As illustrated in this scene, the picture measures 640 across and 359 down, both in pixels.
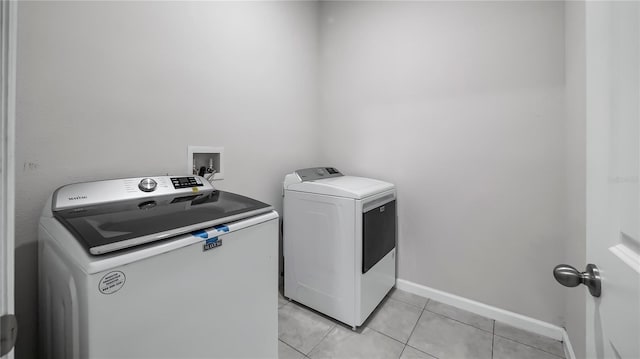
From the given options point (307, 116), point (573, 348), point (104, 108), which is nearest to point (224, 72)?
point (104, 108)

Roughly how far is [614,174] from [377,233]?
1260 mm

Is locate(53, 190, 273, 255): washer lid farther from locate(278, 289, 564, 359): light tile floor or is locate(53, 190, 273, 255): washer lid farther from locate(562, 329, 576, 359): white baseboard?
locate(562, 329, 576, 359): white baseboard

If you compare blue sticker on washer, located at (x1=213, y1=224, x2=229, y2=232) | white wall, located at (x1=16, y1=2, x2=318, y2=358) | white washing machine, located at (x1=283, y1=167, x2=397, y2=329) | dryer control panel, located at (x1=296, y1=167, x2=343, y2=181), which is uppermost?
white wall, located at (x1=16, y1=2, x2=318, y2=358)

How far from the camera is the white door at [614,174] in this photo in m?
0.38

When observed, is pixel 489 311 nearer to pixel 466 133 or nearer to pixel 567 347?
pixel 567 347

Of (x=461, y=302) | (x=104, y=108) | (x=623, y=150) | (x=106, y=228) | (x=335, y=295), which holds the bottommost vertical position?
(x=461, y=302)

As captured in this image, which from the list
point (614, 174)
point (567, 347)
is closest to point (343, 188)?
point (614, 174)

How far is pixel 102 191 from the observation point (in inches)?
38.0

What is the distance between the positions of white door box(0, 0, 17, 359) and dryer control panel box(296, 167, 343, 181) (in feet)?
4.55

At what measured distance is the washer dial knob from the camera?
1.07 meters

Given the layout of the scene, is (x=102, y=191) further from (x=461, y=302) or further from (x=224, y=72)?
(x=461, y=302)

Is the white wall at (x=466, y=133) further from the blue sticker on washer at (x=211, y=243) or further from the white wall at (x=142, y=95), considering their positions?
the blue sticker on washer at (x=211, y=243)

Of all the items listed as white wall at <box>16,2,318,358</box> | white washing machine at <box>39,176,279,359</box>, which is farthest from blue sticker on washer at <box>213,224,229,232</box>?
white wall at <box>16,2,318,358</box>

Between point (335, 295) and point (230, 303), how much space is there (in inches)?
35.7
